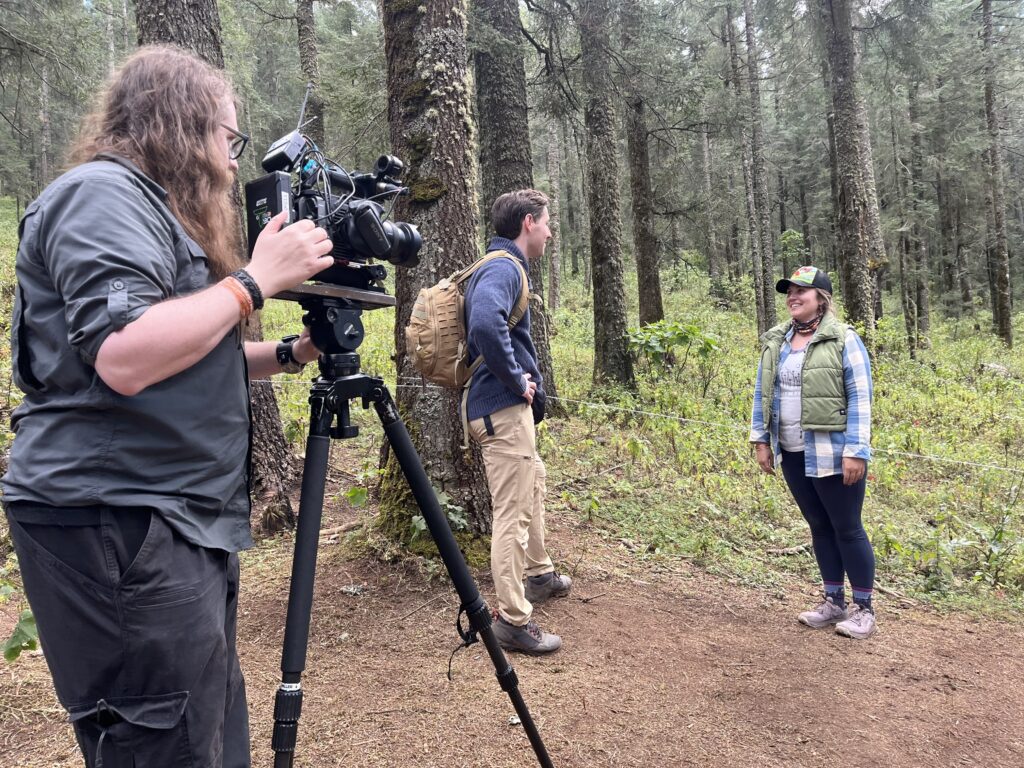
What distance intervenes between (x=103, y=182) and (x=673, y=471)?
Answer: 256 inches

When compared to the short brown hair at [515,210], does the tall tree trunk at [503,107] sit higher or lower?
higher

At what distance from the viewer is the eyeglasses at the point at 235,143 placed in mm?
1585

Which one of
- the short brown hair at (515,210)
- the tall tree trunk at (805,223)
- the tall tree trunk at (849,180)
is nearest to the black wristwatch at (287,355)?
the short brown hair at (515,210)

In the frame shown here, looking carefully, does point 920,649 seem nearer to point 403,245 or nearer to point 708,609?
point 708,609

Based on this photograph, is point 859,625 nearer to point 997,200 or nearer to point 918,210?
point 997,200

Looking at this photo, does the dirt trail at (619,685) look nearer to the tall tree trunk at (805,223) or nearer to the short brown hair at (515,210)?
the short brown hair at (515,210)

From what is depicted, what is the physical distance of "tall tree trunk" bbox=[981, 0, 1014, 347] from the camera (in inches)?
682

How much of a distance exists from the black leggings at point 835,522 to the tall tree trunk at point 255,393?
12.0 feet

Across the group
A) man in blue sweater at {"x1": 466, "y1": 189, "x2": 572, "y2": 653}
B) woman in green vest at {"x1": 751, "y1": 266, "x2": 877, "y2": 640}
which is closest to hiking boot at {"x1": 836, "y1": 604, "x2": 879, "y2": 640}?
woman in green vest at {"x1": 751, "y1": 266, "x2": 877, "y2": 640}

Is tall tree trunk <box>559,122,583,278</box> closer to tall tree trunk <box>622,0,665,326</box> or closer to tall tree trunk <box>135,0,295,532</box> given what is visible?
tall tree trunk <box>622,0,665,326</box>

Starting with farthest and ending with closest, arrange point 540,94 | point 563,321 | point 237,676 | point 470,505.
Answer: point 563,321 < point 540,94 < point 470,505 < point 237,676

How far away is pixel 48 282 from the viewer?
1.31m

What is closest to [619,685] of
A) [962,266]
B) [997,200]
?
[997,200]

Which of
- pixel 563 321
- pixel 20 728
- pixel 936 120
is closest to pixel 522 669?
pixel 20 728
